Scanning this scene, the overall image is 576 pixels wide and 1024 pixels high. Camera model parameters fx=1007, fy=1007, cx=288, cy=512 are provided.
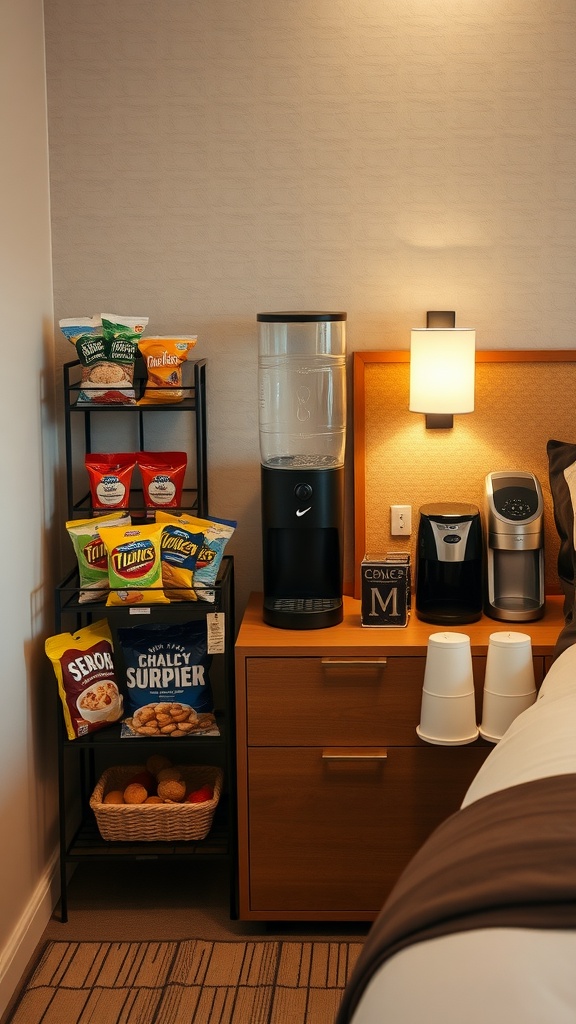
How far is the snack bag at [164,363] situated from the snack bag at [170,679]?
2.00 feet

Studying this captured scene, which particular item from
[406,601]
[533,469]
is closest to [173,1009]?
[406,601]

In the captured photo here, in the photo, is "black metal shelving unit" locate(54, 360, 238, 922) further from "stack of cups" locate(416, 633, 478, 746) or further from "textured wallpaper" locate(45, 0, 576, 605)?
"stack of cups" locate(416, 633, 478, 746)

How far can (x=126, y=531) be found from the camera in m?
2.44

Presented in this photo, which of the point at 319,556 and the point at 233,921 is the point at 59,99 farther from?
the point at 233,921

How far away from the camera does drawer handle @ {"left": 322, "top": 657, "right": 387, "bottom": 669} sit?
236 centimetres

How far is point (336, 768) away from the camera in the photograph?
7.87 ft

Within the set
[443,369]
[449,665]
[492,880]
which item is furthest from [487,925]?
[443,369]

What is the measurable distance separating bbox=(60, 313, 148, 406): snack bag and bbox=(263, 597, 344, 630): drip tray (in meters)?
0.62

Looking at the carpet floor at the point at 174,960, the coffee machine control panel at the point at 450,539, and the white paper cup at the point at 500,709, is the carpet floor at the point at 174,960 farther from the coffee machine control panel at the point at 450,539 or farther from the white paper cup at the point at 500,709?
the coffee machine control panel at the point at 450,539

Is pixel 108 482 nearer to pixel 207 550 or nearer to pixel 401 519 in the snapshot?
pixel 207 550

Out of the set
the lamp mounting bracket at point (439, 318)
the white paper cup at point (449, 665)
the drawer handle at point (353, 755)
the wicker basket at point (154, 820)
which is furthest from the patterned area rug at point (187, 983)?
the lamp mounting bracket at point (439, 318)

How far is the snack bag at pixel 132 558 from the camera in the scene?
243 cm

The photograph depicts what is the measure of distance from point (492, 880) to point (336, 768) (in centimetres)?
→ 126

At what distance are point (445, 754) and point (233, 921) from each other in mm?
695
